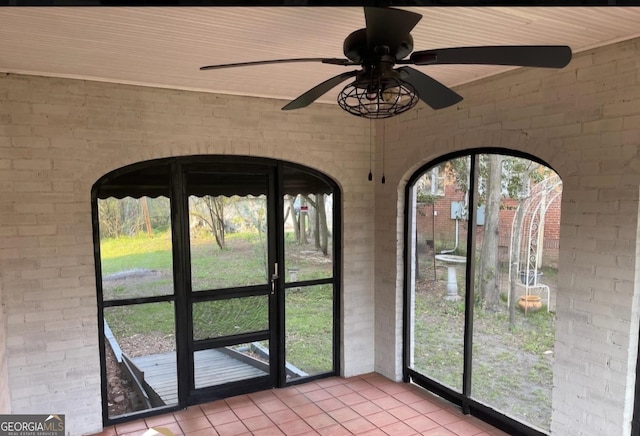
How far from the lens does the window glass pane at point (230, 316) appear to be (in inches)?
149

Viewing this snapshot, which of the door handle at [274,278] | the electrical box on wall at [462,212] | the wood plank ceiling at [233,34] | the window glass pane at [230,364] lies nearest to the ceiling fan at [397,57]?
the wood plank ceiling at [233,34]

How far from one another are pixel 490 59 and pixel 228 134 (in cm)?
249

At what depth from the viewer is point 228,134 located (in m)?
3.70

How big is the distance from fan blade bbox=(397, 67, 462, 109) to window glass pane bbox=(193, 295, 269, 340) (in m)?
2.58

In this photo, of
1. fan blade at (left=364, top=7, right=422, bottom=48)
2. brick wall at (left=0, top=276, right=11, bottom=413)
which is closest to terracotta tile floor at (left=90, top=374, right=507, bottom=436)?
brick wall at (left=0, top=276, right=11, bottom=413)

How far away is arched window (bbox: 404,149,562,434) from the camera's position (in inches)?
120

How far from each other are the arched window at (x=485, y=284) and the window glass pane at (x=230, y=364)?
1.44 meters

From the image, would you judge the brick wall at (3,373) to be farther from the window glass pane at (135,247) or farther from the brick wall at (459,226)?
the brick wall at (459,226)

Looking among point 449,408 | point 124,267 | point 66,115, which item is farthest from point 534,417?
point 66,115

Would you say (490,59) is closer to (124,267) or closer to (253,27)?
(253,27)

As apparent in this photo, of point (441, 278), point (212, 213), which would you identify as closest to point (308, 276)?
point (212, 213)

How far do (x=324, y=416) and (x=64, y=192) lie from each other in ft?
8.91

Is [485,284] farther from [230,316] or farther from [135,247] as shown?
[135,247]

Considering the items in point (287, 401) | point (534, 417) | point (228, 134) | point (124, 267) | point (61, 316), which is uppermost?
point (228, 134)
